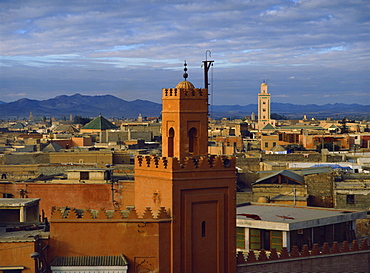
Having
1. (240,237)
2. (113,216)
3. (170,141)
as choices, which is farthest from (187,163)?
(240,237)

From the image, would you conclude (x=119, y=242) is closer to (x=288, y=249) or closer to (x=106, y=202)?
(x=288, y=249)

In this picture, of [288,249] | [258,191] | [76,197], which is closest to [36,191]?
[76,197]

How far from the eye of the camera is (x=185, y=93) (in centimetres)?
2336

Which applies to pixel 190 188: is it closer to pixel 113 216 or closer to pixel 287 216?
pixel 113 216

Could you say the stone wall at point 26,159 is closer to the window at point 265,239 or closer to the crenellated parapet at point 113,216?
the window at point 265,239

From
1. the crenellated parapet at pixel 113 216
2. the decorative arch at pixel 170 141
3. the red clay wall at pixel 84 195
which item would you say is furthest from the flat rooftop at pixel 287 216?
the red clay wall at pixel 84 195

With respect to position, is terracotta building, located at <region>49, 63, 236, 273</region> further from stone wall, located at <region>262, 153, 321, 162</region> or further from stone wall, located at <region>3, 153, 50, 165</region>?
stone wall, located at <region>3, 153, 50, 165</region>

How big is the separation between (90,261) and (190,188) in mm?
3631

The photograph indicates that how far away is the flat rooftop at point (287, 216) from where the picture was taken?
1048 inches

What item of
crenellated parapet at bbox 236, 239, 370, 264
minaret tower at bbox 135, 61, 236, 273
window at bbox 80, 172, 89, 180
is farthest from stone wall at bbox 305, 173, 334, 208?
minaret tower at bbox 135, 61, 236, 273

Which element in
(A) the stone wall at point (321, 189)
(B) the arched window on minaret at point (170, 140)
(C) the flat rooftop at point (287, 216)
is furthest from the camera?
(A) the stone wall at point (321, 189)

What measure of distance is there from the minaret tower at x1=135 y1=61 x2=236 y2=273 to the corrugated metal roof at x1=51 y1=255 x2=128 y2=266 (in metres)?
1.30

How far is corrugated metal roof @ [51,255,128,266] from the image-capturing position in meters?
22.0

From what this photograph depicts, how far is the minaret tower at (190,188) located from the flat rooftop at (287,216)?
331 cm
